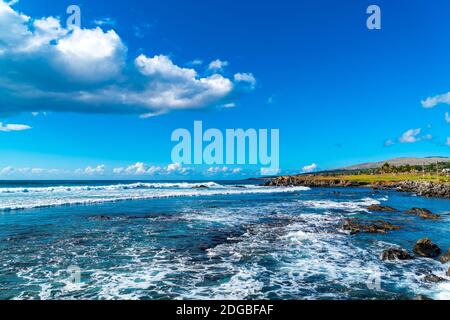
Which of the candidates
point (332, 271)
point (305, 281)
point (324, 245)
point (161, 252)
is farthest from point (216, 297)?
point (324, 245)

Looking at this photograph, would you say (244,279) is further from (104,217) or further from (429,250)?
(104,217)

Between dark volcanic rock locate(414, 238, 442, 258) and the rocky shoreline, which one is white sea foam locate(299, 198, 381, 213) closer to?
dark volcanic rock locate(414, 238, 442, 258)

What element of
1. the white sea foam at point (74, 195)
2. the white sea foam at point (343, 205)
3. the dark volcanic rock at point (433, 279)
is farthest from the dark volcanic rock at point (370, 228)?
the white sea foam at point (74, 195)

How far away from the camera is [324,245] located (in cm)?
2003

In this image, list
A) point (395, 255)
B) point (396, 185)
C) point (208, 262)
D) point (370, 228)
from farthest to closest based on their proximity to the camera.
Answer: point (396, 185)
point (370, 228)
point (395, 255)
point (208, 262)

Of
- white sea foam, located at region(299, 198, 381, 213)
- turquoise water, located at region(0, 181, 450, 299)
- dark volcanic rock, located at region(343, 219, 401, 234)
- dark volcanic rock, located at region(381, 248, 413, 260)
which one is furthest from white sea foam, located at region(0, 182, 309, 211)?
dark volcanic rock, located at region(381, 248, 413, 260)

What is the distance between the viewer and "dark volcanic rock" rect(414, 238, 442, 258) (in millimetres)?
17373

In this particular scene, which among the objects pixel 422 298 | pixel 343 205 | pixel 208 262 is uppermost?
pixel 422 298

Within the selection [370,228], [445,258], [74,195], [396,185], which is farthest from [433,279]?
[396,185]

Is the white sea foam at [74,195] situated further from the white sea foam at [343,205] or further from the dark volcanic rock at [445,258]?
the dark volcanic rock at [445,258]

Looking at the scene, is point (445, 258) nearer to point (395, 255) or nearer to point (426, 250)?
point (426, 250)

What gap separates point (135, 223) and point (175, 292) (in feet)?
57.2

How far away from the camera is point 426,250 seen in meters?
17.6
